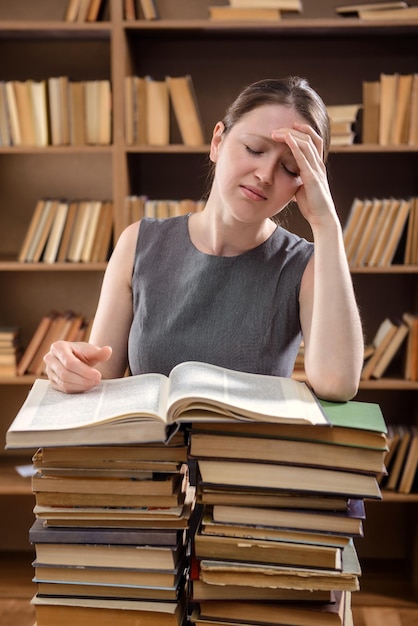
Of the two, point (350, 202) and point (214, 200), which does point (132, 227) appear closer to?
point (214, 200)

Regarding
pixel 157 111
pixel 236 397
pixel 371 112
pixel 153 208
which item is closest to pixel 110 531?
pixel 236 397

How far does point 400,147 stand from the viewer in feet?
9.02

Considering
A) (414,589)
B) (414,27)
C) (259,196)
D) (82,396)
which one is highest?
(414,27)

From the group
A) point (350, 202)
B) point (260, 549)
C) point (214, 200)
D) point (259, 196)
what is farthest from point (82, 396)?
point (350, 202)

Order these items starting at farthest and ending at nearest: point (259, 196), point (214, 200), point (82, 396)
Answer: point (214, 200) < point (259, 196) < point (82, 396)

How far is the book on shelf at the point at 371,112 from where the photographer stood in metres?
2.78

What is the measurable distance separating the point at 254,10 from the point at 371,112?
1.80 feet

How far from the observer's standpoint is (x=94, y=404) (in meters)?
0.98

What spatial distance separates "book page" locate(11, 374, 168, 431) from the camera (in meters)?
0.89

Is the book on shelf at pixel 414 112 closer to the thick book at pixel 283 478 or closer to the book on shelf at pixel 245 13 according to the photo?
the book on shelf at pixel 245 13

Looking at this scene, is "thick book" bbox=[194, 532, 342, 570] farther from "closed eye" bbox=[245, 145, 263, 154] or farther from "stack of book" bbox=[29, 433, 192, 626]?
"closed eye" bbox=[245, 145, 263, 154]

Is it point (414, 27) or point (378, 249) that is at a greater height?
point (414, 27)

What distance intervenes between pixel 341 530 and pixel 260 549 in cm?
10

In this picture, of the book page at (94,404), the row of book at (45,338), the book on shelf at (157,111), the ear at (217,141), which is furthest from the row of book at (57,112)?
the book page at (94,404)
